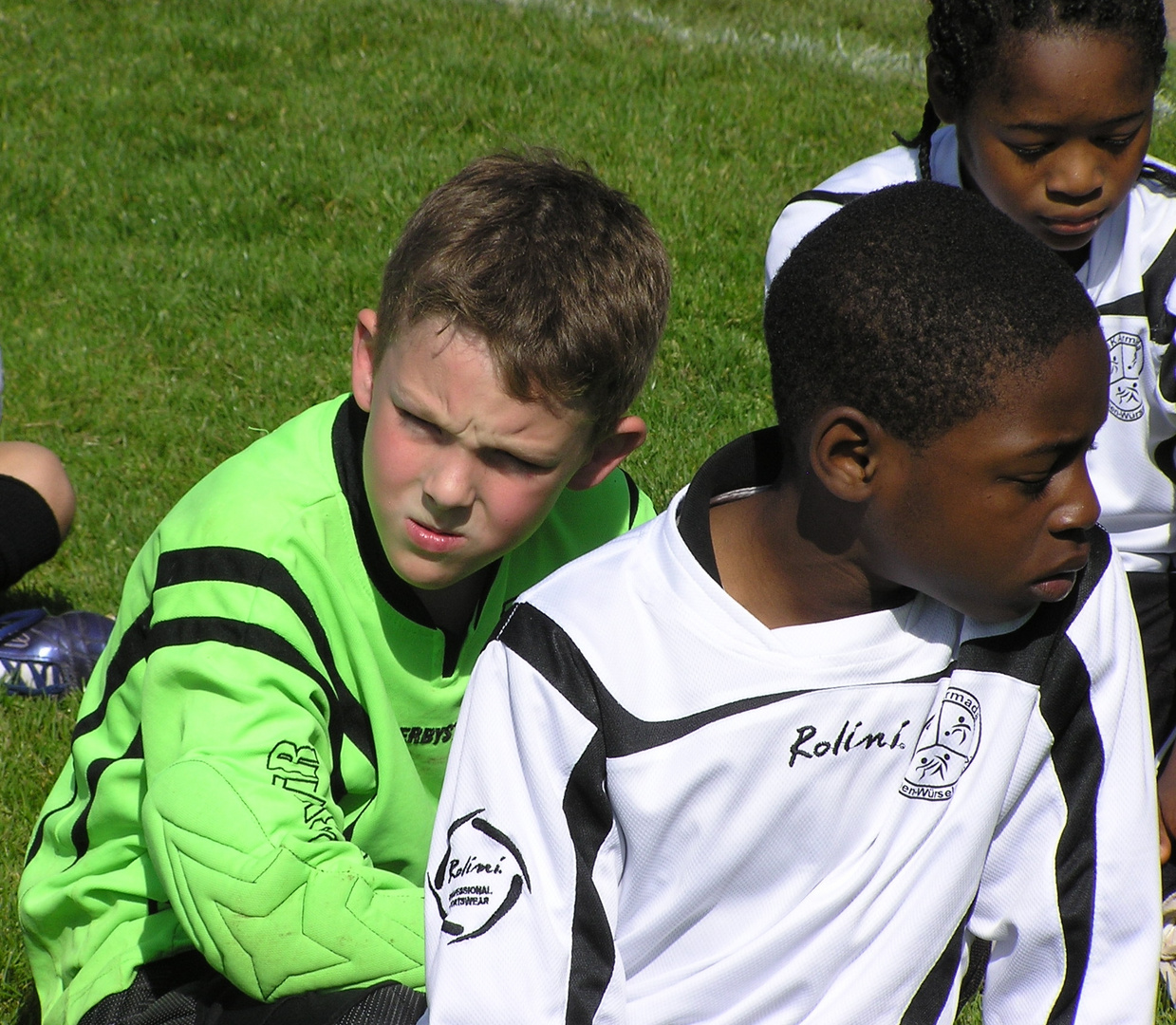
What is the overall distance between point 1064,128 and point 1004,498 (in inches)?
50.6

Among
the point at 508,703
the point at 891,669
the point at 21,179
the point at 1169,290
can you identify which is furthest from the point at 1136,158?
the point at 21,179

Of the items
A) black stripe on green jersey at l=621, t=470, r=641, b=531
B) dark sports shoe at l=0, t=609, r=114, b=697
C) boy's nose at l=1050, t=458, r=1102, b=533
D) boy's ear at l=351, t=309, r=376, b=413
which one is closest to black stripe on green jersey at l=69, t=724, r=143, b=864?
boy's ear at l=351, t=309, r=376, b=413

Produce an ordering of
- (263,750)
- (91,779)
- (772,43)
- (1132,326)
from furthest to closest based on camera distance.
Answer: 1. (772,43)
2. (1132,326)
3. (91,779)
4. (263,750)

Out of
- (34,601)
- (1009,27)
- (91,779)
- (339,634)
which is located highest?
(1009,27)

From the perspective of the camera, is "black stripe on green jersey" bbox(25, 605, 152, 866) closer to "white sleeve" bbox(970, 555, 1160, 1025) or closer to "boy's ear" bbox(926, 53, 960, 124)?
"white sleeve" bbox(970, 555, 1160, 1025)

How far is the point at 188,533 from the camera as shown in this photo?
7.09 feet

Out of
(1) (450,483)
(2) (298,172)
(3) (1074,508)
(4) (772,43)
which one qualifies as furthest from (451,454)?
(4) (772,43)

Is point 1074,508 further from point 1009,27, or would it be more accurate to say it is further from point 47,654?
point 47,654

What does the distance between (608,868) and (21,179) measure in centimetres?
551

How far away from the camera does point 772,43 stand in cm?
771

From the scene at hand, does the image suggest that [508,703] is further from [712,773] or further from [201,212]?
[201,212]

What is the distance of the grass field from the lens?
15.7 ft

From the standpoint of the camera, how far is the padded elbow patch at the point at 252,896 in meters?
1.95

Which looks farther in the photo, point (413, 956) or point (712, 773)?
point (413, 956)
